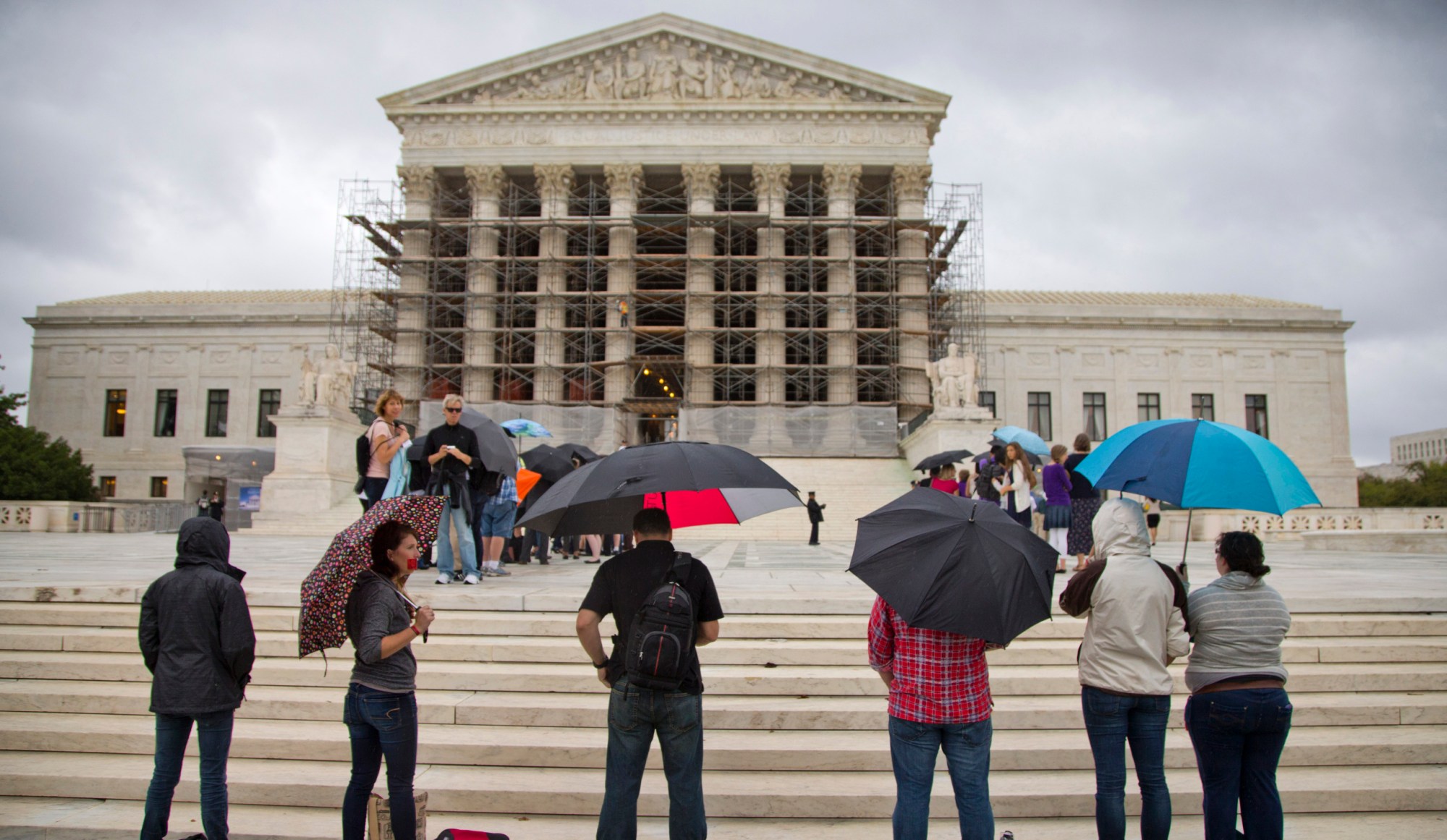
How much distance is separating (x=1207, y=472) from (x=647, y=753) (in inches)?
126

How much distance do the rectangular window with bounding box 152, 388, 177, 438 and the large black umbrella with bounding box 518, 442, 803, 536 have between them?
51.6 metres

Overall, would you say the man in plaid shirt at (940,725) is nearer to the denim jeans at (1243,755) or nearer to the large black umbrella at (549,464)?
the denim jeans at (1243,755)

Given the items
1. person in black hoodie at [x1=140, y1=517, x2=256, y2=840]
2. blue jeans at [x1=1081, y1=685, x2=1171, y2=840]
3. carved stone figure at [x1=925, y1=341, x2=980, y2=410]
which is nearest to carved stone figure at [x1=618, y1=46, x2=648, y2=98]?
carved stone figure at [x1=925, y1=341, x2=980, y2=410]

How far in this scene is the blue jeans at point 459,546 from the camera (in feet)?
30.6

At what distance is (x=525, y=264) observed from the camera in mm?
41062

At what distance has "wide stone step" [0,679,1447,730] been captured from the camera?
20.5 ft

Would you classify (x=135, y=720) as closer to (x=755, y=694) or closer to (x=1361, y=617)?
(x=755, y=694)

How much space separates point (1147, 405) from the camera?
47.2m

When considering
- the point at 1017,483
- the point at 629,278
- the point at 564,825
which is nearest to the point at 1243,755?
the point at 564,825

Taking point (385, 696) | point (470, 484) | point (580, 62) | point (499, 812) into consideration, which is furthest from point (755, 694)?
point (580, 62)

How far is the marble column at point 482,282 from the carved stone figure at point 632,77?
661cm

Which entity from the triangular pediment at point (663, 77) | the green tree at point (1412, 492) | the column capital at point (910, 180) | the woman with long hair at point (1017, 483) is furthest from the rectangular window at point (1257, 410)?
the woman with long hair at point (1017, 483)

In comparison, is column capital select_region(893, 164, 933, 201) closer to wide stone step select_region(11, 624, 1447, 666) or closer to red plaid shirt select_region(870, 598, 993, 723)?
wide stone step select_region(11, 624, 1447, 666)

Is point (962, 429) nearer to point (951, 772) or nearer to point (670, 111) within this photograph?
point (670, 111)
